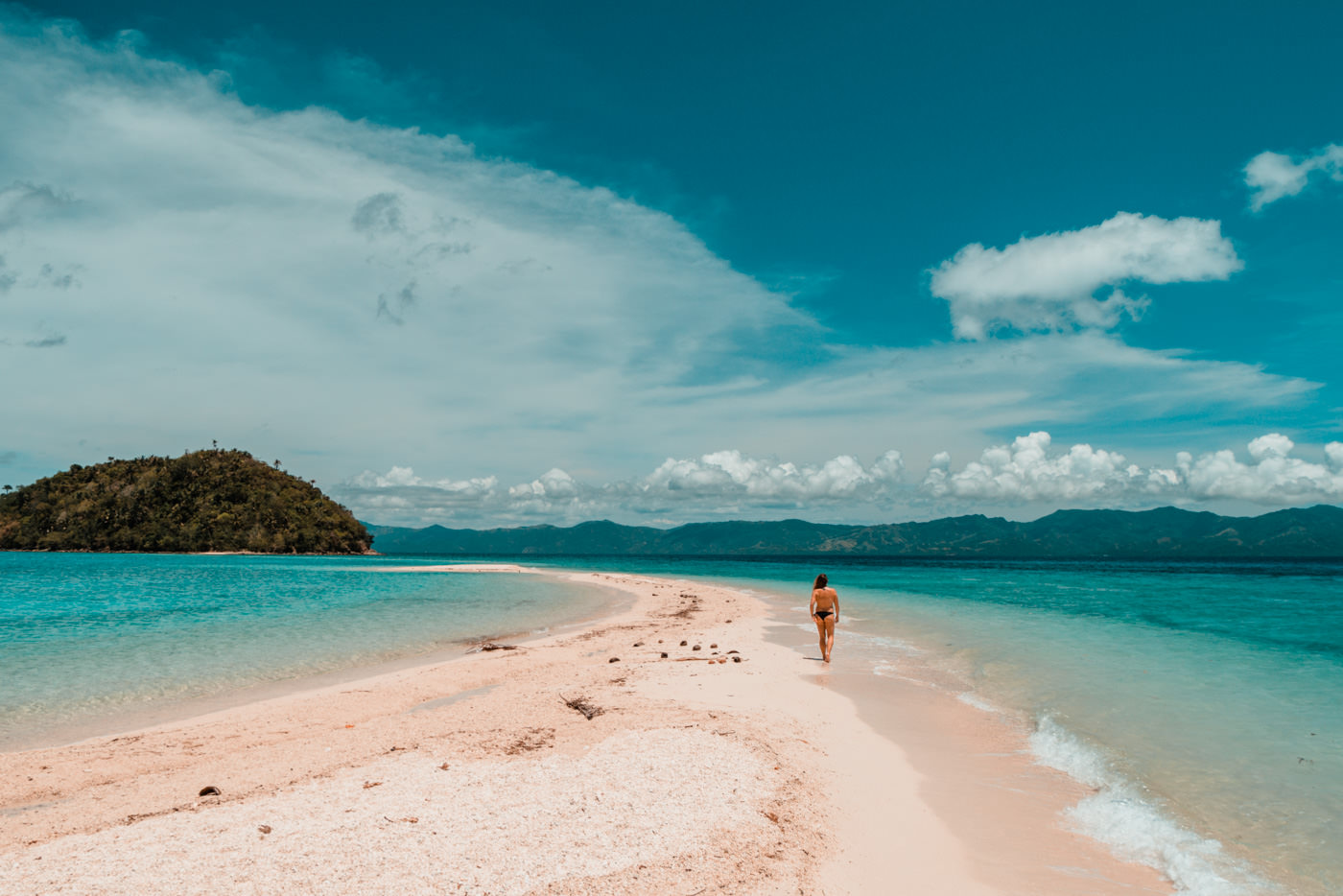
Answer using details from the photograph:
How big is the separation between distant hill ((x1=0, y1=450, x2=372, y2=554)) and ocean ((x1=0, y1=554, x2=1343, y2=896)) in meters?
138

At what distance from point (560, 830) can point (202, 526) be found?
189m

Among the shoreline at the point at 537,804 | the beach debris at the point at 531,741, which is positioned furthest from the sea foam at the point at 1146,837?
the beach debris at the point at 531,741

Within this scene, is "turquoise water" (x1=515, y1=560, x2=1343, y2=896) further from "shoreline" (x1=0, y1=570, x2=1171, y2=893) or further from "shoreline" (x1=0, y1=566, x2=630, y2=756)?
"shoreline" (x1=0, y1=566, x2=630, y2=756)

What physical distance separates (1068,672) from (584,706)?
14.0 meters

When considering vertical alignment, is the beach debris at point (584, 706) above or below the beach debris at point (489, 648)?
above

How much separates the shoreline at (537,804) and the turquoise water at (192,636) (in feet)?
10.4

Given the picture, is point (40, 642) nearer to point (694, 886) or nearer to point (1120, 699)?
point (694, 886)

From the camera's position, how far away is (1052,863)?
6.95 m

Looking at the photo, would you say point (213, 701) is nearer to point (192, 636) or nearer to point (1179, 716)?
point (192, 636)

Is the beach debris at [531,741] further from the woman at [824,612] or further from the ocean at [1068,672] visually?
the woman at [824,612]

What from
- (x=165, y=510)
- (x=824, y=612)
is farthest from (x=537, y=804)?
(x=165, y=510)

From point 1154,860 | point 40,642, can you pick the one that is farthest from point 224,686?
point 1154,860

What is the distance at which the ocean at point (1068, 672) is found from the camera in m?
8.25

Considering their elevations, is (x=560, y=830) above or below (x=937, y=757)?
→ above
